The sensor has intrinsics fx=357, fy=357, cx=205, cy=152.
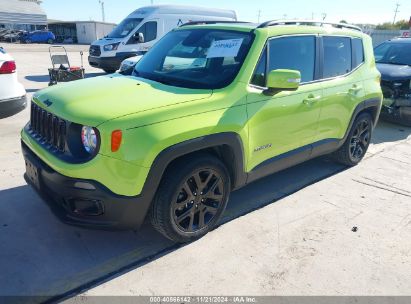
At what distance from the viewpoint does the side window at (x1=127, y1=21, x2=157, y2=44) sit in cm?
1287

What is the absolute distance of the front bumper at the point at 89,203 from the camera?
2537 millimetres

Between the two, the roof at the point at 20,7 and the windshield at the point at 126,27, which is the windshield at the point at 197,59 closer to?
the windshield at the point at 126,27

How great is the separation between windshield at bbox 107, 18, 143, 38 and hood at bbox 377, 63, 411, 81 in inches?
344

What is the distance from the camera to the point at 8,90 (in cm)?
485

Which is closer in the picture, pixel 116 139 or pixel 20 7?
pixel 116 139

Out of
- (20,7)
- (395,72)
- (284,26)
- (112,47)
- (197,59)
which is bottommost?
(112,47)

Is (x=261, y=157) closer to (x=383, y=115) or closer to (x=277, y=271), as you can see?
(x=277, y=271)

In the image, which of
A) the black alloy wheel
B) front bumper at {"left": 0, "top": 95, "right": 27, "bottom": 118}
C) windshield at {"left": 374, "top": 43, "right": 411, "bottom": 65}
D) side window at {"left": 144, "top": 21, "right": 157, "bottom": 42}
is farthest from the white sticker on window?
side window at {"left": 144, "top": 21, "right": 157, "bottom": 42}

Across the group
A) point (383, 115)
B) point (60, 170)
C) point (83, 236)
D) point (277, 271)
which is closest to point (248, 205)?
point (277, 271)

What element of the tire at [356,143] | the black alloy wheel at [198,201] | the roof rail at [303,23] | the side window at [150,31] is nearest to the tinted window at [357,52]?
the roof rail at [303,23]

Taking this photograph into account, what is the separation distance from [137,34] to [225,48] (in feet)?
33.7

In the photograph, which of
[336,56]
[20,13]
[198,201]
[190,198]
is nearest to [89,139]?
[190,198]

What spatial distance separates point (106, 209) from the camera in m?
2.58

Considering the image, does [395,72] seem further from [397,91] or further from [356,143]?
[356,143]
